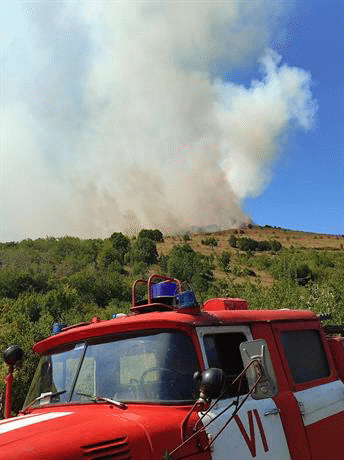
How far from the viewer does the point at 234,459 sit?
12.1ft

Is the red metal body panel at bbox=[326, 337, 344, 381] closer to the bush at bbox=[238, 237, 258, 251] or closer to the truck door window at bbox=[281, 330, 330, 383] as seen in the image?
the truck door window at bbox=[281, 330, 330, 383]

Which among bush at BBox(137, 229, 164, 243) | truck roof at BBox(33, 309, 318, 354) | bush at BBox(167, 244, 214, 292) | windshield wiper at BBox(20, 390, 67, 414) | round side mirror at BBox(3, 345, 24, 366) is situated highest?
bush at BBox(137, 229, 164, 243)

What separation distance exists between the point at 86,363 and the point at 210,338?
102 cm

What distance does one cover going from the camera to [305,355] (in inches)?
194

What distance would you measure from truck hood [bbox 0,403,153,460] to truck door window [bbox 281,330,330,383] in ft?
5.72

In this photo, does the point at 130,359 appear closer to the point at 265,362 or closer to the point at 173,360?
the point at 173,360

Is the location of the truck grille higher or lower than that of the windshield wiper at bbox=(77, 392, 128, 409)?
lower

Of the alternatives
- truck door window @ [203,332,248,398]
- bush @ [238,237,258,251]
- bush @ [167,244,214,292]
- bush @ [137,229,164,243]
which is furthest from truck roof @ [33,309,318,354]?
bush @ [137,229,164,243]

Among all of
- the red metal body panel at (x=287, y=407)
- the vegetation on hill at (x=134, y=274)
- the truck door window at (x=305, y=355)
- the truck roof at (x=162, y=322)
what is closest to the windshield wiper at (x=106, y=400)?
the truck roof at (x=162, y=322)

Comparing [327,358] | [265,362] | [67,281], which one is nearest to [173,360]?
[265,362]

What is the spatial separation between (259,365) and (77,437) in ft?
4.33

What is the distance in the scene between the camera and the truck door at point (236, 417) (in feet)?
12.1

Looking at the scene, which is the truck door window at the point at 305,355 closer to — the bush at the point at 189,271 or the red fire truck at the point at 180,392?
the red fire truck at the point at 180,392

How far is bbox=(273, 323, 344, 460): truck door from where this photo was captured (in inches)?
177
